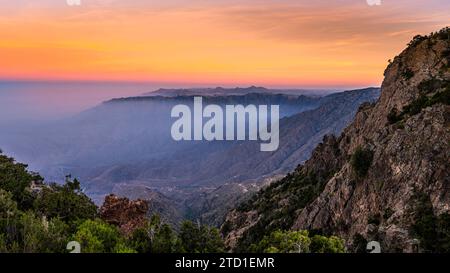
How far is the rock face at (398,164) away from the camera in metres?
39.7

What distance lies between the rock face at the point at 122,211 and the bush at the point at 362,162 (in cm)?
2310

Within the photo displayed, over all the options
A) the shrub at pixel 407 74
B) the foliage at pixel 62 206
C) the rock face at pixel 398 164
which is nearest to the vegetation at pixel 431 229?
the rock face at pixel 398 164

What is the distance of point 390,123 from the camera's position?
55.4 m

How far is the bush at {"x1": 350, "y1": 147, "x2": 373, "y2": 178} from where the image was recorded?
5125 centimetres

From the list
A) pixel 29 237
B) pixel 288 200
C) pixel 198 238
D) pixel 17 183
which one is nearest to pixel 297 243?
pixel 198 238

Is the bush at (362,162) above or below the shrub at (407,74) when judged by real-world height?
below

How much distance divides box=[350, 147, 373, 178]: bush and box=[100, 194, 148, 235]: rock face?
75.8ft

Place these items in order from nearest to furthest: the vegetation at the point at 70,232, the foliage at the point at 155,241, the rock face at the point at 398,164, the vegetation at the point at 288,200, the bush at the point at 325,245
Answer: the vegetation at the point at 70,232, the foliage at the point at 155,241, the bush at the point at 325,245, the rock face at the point at 398,164, the vegetation at the point at 288,200

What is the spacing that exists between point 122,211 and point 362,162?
25.7m

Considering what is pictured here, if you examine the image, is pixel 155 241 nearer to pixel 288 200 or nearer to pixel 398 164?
pixel 398 164

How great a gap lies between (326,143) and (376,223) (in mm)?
42614

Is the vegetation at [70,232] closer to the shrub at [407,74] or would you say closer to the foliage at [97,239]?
the foliage at [97,239]
